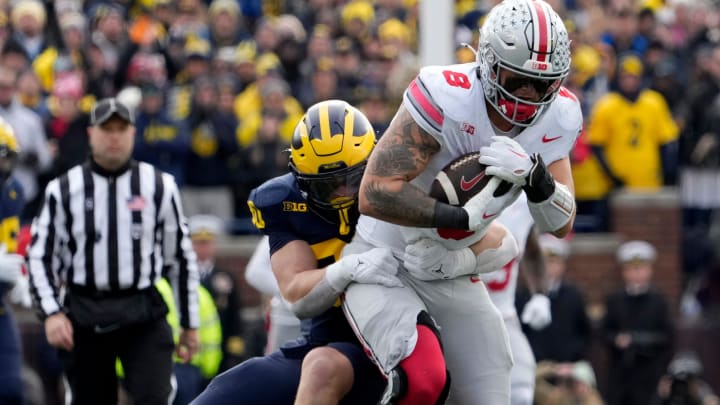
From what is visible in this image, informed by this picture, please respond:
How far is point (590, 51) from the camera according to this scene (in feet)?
42.9

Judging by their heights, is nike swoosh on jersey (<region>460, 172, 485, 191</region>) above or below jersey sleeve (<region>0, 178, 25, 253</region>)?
above

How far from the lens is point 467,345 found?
225 inches

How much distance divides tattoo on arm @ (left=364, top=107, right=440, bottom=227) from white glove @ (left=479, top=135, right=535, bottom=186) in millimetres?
222

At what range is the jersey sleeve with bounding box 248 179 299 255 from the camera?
6.00 metres

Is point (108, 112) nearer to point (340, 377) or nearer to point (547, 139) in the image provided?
point (340, 377)

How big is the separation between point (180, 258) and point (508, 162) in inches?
103

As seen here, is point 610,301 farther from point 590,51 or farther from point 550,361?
point 590,51

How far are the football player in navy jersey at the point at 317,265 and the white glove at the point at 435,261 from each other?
9cm

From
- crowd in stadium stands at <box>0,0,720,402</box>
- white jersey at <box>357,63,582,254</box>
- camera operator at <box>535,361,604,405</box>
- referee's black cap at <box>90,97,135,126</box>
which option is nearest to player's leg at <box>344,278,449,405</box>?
white jersey at <box>357,63,582,254</box>


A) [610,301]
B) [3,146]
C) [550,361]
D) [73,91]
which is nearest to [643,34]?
[610,301]

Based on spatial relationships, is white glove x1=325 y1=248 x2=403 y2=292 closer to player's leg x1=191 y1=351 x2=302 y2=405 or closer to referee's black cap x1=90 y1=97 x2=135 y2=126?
player's leg x1=191 y1=351 x2=302 y2=405

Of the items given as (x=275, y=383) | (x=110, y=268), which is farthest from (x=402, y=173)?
(x=110, y=268)

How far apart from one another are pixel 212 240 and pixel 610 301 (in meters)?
2.97

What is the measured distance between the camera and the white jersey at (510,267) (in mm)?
7430
